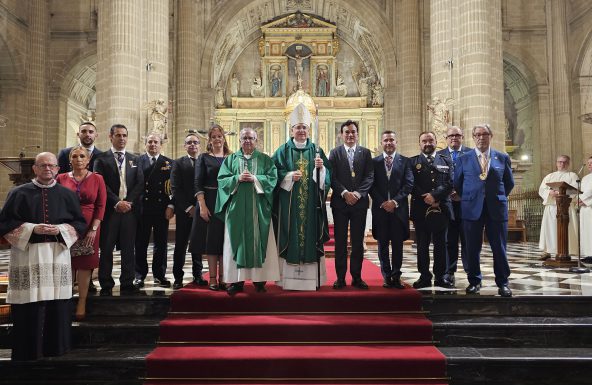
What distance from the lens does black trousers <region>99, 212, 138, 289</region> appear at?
524 cm

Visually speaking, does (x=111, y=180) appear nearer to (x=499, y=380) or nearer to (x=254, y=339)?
(x=254, y=339)

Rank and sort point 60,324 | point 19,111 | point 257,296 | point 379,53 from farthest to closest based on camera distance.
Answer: point 379,53, point 19,111, point 257,296, point 60,324

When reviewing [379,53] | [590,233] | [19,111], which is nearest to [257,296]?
[590,233]

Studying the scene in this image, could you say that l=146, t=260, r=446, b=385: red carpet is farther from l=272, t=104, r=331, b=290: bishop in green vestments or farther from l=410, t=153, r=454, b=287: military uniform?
l=410, t=153, r=454, b=287: military uniform

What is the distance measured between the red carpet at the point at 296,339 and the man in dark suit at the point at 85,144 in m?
1.75

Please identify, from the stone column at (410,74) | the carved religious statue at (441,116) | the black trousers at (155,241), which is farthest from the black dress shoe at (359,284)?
the stone column at (410,74)

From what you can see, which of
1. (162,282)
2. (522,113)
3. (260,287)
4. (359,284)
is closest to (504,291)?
(359,284)

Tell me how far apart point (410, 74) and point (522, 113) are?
259 inches

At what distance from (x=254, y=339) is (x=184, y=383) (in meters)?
0.73

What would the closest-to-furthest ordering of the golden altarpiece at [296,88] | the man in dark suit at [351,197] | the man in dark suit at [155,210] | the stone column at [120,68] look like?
the man in dark suit at [351,197]
the man in dark suit at [155,210]
the stone column at [120,68]
the golden altarpiece at [296,88]

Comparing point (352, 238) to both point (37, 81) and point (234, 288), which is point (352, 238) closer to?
point (234, 288)

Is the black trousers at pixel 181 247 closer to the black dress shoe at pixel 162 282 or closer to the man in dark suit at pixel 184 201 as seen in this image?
the man in dark suit at pixel 184 201

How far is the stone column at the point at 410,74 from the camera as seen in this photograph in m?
20.5

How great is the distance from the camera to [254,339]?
14.8ft
